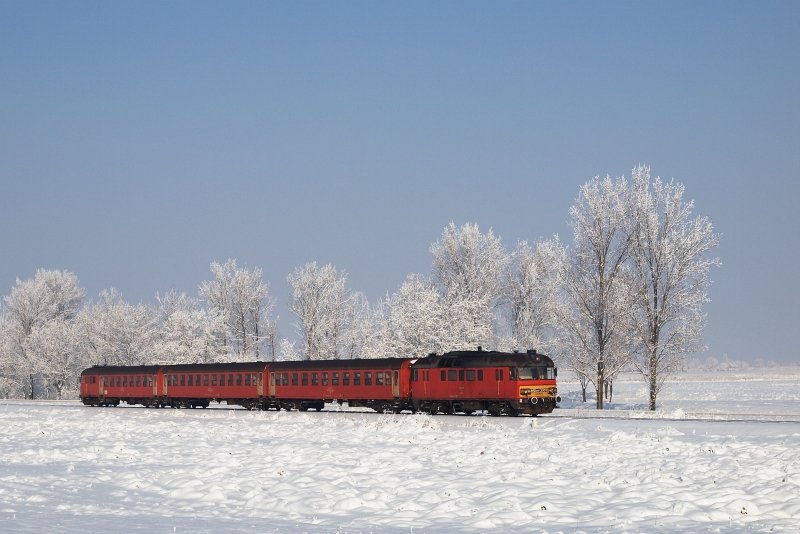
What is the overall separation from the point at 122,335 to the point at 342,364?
48884mm

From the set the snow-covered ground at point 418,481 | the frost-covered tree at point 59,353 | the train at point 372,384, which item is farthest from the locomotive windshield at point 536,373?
the frost-covered tree at point 59,353

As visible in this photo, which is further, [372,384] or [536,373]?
[372,384]

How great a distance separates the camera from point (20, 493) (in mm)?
17953

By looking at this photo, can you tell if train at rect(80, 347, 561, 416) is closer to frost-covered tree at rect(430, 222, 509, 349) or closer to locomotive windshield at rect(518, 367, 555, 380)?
locomotive windshield at rect(518, 367, 555, 380)

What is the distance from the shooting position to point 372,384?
46.6 m

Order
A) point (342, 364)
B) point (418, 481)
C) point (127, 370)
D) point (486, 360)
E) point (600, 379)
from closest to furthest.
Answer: point (418, 481)
point (486, 360)
point (342, 364)
point (600, 379)
point (127, 370)

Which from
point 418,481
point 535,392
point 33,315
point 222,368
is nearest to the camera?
point 418,481

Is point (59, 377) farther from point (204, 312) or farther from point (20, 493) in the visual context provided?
point (20, 493)

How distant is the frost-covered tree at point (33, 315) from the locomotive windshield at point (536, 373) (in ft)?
217

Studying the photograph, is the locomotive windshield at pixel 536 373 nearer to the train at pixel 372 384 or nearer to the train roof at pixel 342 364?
the train at pixel 372 384

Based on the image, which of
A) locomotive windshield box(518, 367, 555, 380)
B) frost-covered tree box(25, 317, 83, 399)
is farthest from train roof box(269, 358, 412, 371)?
frost-covered tree box(25, 317, 83, 399)

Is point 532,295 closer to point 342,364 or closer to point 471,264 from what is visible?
point 471,264

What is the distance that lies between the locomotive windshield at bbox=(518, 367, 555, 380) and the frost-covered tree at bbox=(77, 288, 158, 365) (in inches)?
2054

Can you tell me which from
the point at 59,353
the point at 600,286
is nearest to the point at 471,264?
the point at 600,286
